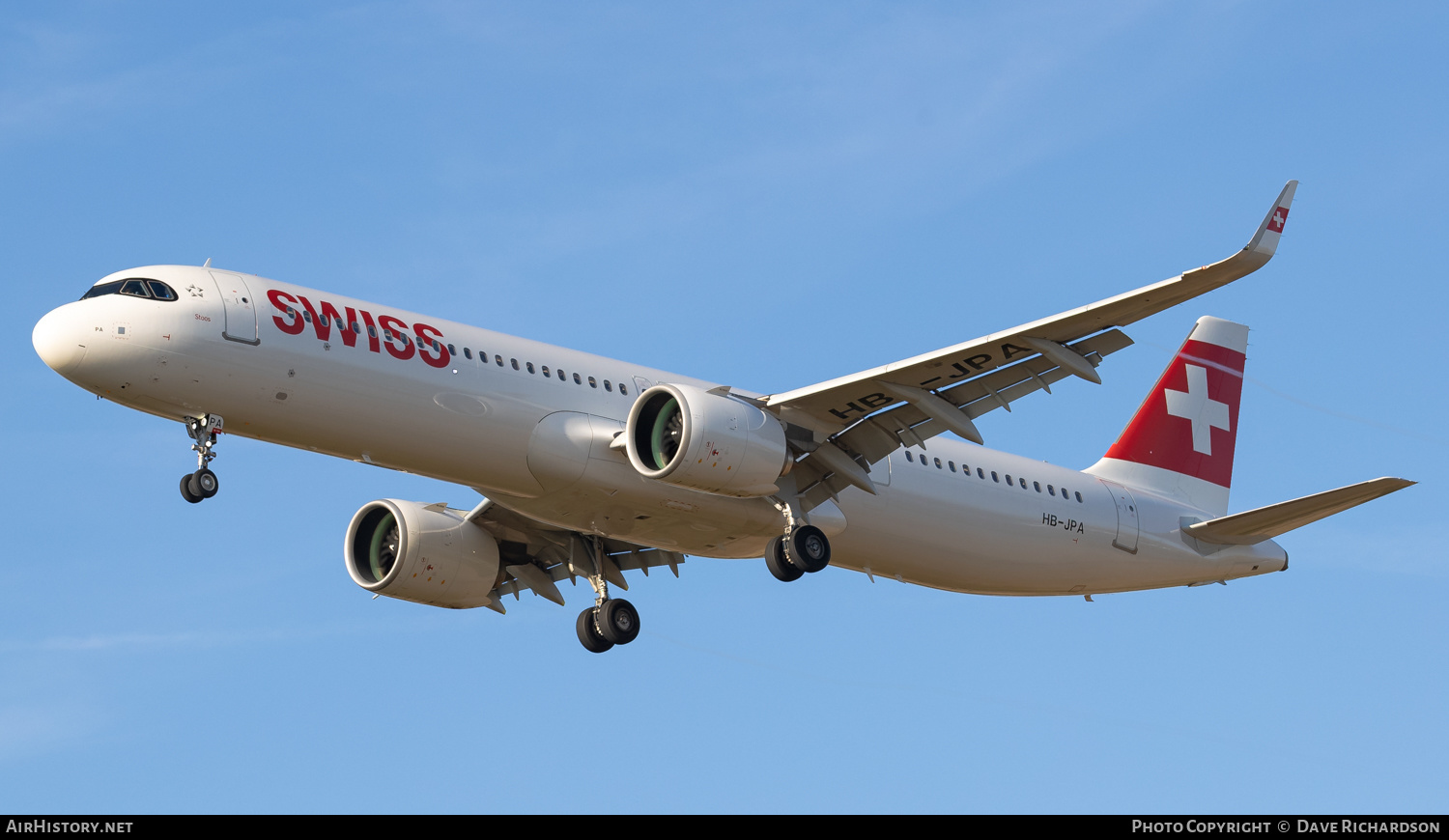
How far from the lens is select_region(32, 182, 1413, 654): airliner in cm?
2941

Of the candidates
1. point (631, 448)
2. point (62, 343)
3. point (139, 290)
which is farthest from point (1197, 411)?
point (62, 343)

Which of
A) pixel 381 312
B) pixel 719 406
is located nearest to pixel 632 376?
pixel 719 406

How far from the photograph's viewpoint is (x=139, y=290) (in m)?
29.6

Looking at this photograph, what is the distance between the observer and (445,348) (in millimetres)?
31047

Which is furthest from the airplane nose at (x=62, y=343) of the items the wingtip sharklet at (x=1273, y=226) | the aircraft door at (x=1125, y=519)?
the aircraft door at (x=1125, y=519)

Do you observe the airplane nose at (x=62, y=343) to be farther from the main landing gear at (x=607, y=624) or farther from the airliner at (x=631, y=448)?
the main landing gear at (x=607, y=624)

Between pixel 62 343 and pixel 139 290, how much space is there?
1513 millimetres

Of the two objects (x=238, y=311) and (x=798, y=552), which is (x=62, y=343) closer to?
(x=238, y=311)

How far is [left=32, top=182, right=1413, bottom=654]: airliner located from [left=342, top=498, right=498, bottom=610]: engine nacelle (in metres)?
0.05

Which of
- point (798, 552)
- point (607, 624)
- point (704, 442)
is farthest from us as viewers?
point (607, 624)

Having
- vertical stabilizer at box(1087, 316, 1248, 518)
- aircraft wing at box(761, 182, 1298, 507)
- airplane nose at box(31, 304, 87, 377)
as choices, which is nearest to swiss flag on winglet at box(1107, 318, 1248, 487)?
vertical stabilizer at box(1087, 316, 1248, 518)

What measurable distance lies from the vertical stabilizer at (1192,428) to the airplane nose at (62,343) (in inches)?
886

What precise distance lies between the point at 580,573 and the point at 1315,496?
14.9 metres

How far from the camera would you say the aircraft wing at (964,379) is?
27.9 meters
